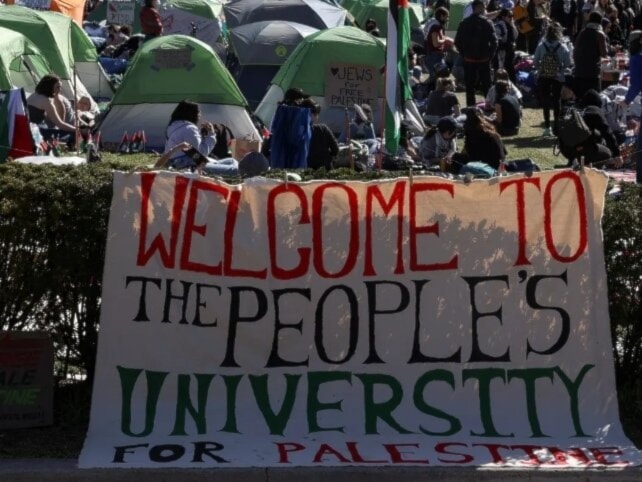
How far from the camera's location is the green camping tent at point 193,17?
24938 millimetres

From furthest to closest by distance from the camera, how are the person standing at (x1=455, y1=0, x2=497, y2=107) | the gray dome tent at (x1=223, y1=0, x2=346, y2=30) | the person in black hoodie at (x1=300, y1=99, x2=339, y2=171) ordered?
the gray dome tent at (x1=223, y1=0, x2=346, y2=30), the person standing at (x1=455, y1=0, x2=497, y2=107), the person in black hoodie at (x1=300, y1=99, x2=339, y2=171)

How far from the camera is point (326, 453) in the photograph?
6520 mm

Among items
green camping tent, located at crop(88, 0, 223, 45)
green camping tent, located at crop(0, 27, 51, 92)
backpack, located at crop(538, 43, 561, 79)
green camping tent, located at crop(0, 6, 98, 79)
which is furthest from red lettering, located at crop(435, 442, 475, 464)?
green camping tent, located at crop(88, 0, 223, 45)

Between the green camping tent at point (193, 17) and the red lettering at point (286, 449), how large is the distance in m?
18.8

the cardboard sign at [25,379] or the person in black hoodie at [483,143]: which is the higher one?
the person in black hoodie at [483,143]

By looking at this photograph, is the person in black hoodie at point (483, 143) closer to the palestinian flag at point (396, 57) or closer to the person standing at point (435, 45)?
the palestinian flag at point (396, 57)

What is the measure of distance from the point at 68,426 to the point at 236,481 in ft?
3.75

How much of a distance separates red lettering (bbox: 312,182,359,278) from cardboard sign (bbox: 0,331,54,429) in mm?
1400

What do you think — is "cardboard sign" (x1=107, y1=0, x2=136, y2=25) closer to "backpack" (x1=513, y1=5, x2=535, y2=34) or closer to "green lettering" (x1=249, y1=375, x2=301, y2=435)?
"backpack" (x1=513, y1=5, x2=535, y2=34)

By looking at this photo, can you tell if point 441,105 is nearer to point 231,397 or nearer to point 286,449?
point 231,397

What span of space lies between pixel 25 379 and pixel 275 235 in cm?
143

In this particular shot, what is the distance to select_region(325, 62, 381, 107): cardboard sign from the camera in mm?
18141

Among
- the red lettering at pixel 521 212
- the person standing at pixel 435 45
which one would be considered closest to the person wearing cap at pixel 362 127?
the person standing at pixel 435 45

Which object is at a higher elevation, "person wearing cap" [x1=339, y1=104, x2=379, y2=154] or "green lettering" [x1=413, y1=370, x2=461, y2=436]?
"person wearing cap" [x1=339, y1=104, x2=379, y2=154]
